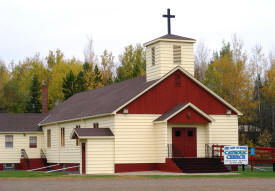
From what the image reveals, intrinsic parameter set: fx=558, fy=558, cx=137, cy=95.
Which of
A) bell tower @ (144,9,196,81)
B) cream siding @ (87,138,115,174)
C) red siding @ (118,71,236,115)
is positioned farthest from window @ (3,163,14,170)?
red siding @ (118,71,236,115)

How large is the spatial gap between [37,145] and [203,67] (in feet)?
104

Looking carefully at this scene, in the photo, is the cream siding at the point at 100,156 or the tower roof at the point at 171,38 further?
the tower roof at the point at 171,38

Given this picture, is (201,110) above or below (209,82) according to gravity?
below

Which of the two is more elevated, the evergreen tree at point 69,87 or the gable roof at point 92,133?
the evergreen tree at point 69,87

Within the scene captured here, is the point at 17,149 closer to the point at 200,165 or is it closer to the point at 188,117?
the point at 188,117

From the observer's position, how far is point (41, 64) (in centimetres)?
8794

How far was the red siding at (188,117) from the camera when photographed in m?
35.8

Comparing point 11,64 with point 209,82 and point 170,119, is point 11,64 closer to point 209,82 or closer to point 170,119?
point 209,82

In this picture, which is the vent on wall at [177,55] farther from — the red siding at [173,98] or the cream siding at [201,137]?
the cream siding at [201,137]

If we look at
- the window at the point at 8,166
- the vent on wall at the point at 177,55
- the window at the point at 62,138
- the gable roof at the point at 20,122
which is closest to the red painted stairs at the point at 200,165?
the vent on wall at the point at 177,55

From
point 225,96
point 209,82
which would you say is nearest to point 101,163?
point 225,96

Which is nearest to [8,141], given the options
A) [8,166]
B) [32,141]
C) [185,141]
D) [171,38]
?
[32,141]

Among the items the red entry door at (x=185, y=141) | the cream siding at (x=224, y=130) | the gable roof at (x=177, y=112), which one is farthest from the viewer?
the cream siding at (x=224, y=130)

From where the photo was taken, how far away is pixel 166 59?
37.7 m
